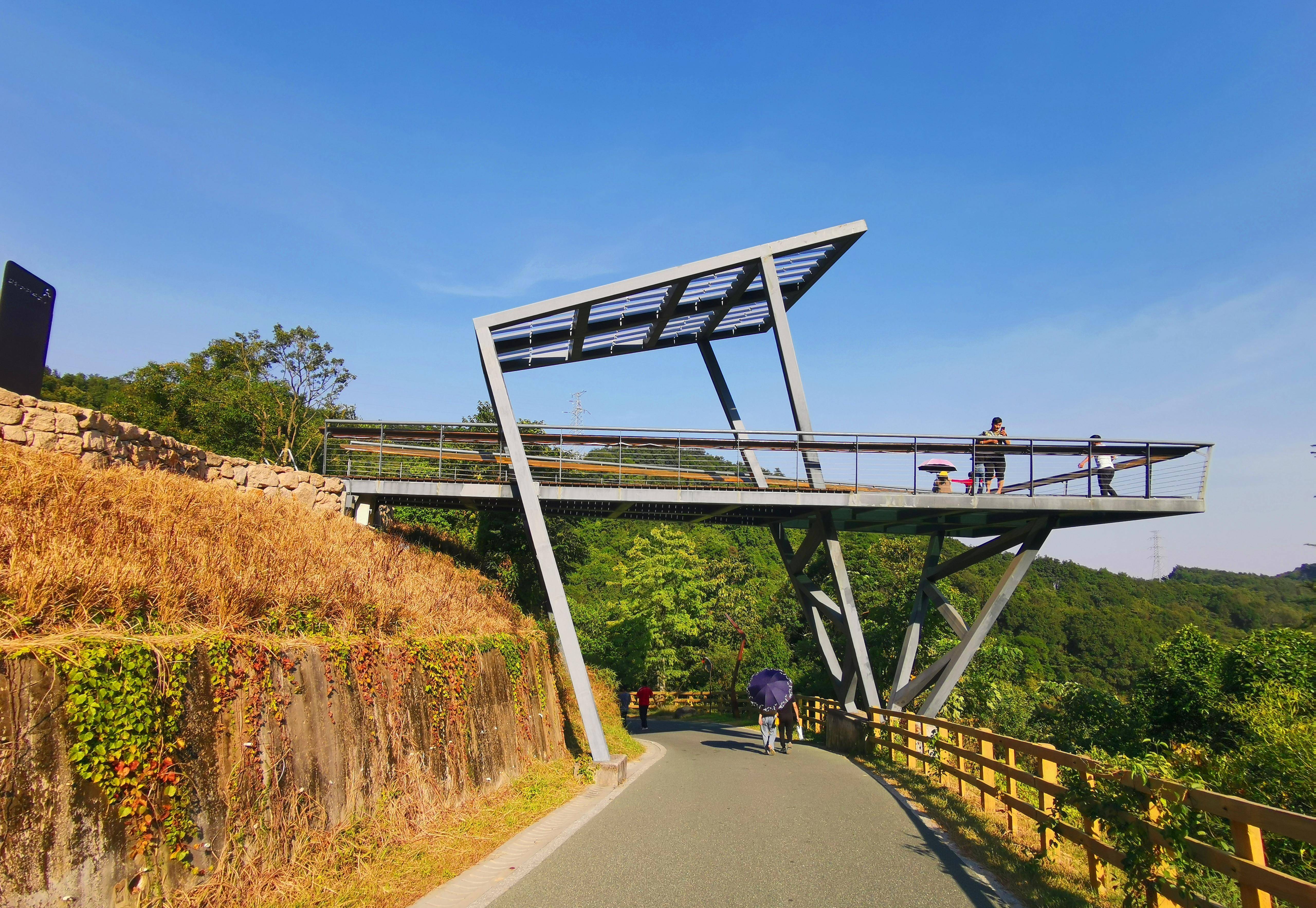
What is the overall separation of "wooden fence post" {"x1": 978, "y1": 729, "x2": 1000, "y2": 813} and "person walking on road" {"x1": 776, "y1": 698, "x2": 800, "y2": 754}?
824 cm

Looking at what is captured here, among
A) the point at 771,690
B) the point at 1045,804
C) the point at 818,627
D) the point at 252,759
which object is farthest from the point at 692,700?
the point at 252,759

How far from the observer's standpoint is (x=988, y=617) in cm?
1659

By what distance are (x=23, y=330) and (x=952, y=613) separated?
17080mm

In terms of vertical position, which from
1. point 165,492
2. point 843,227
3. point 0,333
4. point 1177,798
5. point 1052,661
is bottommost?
point 1052,661

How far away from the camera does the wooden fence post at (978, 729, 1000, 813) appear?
957cm

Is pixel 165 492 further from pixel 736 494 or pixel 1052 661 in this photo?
pixel 1052 661

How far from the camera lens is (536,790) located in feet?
35.5

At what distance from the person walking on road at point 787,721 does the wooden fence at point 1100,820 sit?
501 centimetres

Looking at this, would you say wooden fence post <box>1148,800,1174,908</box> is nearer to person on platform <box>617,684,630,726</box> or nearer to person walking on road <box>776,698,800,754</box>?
person walking on road <box>776,698,800,754</box>

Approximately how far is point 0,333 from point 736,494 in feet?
35.7

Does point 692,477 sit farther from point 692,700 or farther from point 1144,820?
point 692,700

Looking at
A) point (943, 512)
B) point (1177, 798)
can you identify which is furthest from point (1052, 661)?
point (1177, 798)

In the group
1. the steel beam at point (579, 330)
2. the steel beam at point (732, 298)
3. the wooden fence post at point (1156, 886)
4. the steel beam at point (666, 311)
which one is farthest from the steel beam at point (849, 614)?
the wooden fence post at point (1156, 886)

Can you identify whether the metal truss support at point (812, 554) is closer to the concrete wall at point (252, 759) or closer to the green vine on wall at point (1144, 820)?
the concrete wall at point (252, 759)
